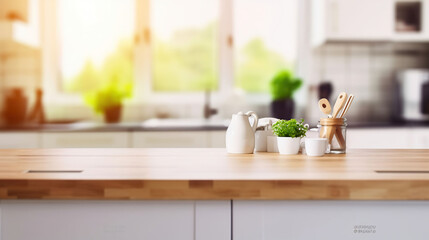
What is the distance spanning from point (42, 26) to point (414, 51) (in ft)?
10.4

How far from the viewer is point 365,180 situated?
107 cm

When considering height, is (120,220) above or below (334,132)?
A: below

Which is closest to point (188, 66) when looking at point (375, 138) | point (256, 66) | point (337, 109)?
point (256, 66)

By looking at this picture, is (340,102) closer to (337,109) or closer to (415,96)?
(337,109)

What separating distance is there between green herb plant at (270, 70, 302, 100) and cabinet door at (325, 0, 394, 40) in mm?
440

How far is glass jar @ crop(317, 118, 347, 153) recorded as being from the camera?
1582 millimetres

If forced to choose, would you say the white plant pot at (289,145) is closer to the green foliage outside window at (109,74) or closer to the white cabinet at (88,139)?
the white cabinet at (88,139)

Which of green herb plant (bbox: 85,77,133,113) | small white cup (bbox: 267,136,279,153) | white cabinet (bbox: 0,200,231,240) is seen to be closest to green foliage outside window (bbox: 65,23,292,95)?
green herb plant (bbox: 85,77,133,113)

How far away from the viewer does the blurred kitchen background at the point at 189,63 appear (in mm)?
3621

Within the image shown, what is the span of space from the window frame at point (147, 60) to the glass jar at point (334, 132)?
7.23 ft

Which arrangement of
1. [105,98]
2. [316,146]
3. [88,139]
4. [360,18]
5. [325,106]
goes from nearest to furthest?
1. [316,146]
2. [325,106]
3. [88,139]
4. [360,18]
5. [105,98]

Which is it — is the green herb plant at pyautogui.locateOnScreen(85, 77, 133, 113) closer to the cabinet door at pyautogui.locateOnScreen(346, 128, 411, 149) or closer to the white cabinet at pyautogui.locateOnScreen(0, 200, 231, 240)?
the cabinet door at pyautogui.locateOnScreen(346, 128, 411, 149)

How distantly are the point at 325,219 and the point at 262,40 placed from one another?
295 cm

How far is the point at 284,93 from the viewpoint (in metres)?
3.60
